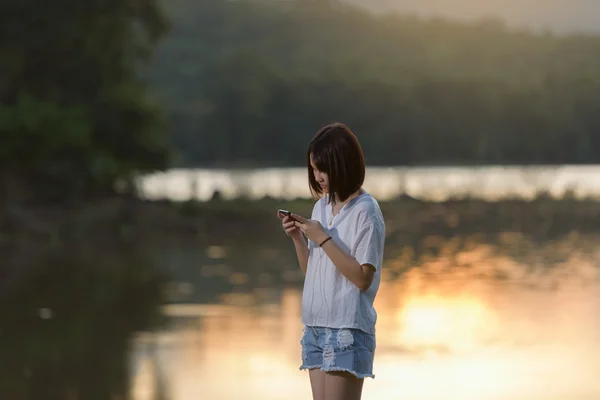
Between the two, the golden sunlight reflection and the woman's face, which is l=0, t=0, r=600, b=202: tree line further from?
the woman's face

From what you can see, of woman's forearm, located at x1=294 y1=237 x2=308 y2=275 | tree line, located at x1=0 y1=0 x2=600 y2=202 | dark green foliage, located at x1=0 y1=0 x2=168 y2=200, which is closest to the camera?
woman's forearm, located at x1=294 y1=237 x2=308 y2=275

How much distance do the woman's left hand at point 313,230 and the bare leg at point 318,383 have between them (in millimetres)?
443

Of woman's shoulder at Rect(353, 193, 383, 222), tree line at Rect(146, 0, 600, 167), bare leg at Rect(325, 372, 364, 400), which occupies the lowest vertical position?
bare leg at Rect(325, 372, 364, 400)

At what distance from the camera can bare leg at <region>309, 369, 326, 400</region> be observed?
414 centimetres

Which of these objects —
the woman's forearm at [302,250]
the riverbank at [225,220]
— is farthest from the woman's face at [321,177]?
the riverbank at [225,220]

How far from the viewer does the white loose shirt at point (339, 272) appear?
4027 mm

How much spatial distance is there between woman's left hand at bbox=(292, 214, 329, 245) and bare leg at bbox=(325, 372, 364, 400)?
1.45 ft

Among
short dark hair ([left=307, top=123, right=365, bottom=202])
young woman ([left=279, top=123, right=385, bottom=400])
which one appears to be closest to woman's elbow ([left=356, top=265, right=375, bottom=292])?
young woman ([left=279, top=123, right=385, bottom=400])

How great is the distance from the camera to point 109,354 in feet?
33.8

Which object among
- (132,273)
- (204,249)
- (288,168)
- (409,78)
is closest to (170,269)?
(132,273)

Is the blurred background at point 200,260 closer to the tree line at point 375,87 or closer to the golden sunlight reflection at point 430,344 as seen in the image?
the golden sunlight reflection at point 430,344

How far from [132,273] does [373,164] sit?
5085cm

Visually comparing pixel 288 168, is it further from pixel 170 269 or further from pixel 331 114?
pixel 170 269

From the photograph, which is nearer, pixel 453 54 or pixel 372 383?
pixel 372 383
